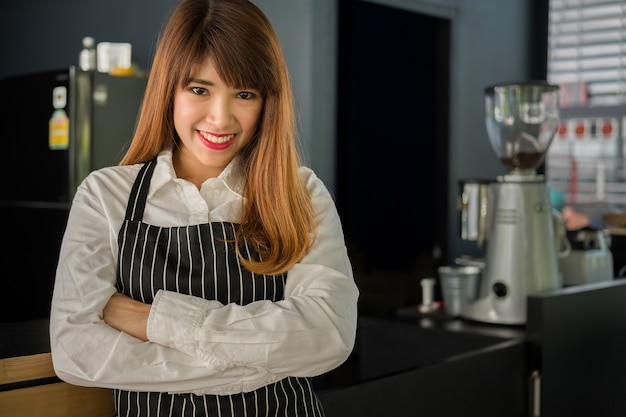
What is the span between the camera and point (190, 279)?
4.35ft

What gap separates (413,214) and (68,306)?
11.9ft

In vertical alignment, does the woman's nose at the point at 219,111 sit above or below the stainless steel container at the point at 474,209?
above

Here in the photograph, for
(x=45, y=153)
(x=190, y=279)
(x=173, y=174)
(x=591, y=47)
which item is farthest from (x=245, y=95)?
(x=591, y=47)

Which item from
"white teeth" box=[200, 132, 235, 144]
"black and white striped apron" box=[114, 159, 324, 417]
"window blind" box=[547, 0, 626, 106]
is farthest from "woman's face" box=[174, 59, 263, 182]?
"window blind" box=[547, 0, 626, 106]

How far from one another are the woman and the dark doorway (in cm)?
283

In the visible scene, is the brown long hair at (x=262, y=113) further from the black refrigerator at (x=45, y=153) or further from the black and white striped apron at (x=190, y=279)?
the black refrigerator at (x=45, y=153)

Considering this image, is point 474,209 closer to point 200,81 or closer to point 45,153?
point 200,81

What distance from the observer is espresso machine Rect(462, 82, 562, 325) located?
2.70 m

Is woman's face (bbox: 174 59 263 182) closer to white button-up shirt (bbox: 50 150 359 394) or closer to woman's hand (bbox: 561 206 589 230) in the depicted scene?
white button-up shirt (bbox: 50 150 359 394)

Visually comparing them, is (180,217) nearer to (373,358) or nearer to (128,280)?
(128,280)

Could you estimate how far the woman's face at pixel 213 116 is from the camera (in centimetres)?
135

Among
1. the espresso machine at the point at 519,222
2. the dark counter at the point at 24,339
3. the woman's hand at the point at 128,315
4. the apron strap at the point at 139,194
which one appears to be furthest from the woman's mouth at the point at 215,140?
the espresso machine at the point at 519,222

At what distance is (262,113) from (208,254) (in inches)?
10.2

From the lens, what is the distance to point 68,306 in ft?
4.20
